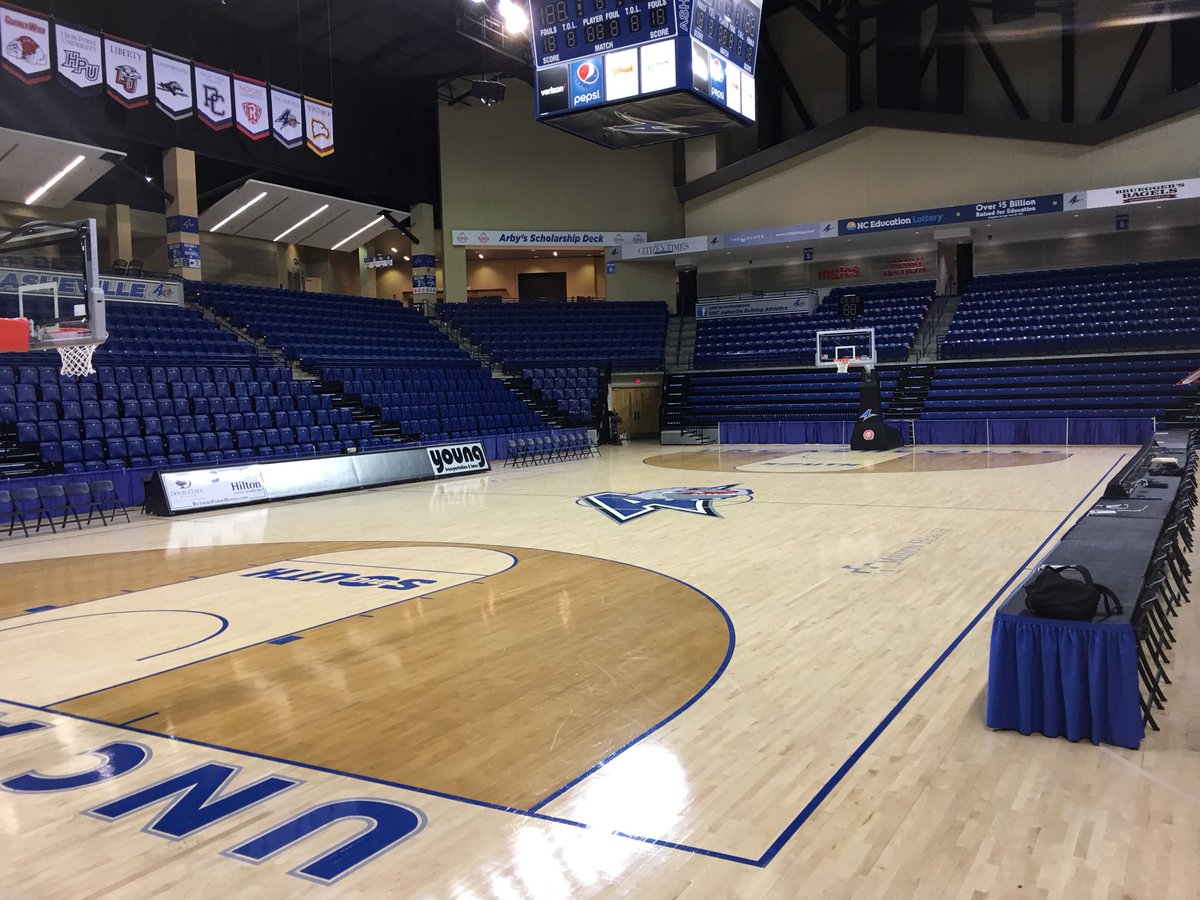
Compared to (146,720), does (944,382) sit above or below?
above

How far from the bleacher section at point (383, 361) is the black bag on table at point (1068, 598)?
640 inches

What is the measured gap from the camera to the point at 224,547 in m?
10.3

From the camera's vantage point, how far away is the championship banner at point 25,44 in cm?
1658

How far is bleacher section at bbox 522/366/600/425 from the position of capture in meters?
24.1

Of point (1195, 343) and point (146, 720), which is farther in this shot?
point (1195, 343)

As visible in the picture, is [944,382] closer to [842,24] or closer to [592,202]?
[842,24]

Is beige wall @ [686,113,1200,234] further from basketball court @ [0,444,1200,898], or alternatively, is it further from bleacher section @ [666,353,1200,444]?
basketball court @ [0,444,1200,898]

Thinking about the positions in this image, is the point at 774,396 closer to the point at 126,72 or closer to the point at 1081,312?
the point at 1081,312

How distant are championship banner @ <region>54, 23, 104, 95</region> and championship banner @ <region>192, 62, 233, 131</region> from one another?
2253 mm

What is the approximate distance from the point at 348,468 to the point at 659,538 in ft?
25.4

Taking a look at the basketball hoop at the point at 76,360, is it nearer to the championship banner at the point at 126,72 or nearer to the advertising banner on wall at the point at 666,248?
the championship banner at the point at 126,72

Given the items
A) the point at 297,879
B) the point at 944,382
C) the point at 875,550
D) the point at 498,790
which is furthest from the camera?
the point at 944,382

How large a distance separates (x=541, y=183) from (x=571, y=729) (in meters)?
25.9

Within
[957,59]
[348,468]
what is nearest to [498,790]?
[348,468]
